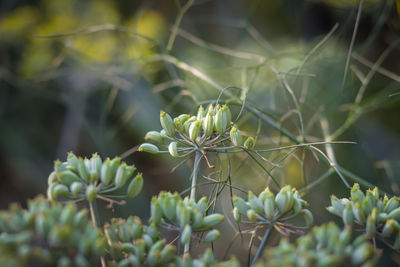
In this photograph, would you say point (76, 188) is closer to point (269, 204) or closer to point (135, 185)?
point (135, 185)

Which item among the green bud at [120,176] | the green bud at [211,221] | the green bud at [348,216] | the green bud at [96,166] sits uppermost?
the green bud at [96,166]

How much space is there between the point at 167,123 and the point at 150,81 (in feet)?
2.25

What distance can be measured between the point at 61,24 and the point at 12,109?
34 centimetres

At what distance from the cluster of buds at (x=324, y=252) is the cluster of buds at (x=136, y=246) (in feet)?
0.30

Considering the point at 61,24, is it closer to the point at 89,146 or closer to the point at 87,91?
the point at 87,91

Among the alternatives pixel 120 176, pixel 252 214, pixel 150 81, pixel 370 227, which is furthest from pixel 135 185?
pixel 150 81

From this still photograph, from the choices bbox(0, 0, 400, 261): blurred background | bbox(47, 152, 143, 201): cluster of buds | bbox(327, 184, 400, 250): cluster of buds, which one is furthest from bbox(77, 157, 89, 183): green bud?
bbox(0, 0, 400, 261): blurred background

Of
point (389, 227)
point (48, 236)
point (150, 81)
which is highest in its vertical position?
point (150, 81)

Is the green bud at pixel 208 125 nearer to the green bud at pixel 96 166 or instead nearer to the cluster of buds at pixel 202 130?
the cluster of buds at pixel 202 130

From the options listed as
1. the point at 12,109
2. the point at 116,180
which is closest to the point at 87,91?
the point at 12,109

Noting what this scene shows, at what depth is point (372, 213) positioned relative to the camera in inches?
15.4

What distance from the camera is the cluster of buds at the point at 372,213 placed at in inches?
15.1

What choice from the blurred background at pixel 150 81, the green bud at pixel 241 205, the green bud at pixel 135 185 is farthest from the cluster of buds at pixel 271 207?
the blurred background at pixel 150 81

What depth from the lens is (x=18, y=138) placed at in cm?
140
